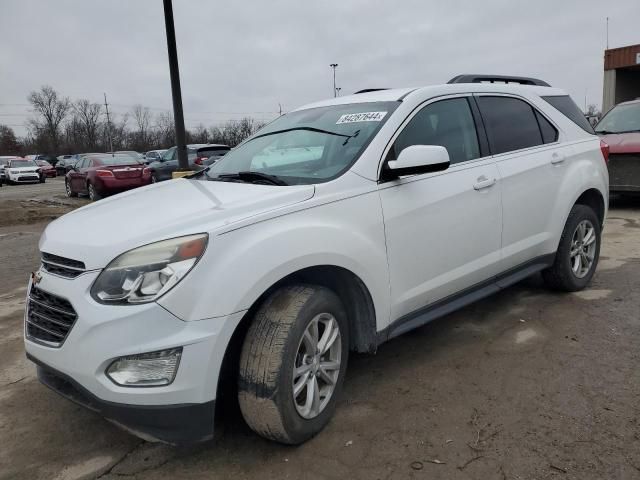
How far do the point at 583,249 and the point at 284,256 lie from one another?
10.9 ft

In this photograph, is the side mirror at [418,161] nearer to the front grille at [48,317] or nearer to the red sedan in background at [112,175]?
the front grille at [48,317]

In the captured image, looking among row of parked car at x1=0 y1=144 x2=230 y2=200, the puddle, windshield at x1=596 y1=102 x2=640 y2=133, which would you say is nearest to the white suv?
the puddle

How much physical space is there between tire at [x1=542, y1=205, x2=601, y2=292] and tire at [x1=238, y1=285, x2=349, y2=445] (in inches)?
103

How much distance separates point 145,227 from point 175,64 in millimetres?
7042

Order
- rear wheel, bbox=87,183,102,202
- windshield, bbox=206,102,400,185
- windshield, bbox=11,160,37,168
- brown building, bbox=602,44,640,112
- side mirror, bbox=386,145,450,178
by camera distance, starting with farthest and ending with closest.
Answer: windshield, bbox=11,160,37,168, brown building, bbox=602,44,640,112, rear wheel, bbox=87,183,102,202, windshield, bbox=206,102,400,185, side mirror, bbox=386,145,450,178

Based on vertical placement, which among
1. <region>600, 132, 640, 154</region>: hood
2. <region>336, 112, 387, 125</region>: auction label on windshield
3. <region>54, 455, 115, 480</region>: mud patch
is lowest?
<region>54, 455, 115, 480</region>: mud patch

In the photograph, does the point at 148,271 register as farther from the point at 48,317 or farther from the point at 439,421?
the point at 439,421

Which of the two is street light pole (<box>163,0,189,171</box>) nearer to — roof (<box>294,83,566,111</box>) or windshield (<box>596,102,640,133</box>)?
roof (<box>294,83,566,111</box>)

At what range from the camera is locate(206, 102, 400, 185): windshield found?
118 inches

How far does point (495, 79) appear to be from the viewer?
4.18 m

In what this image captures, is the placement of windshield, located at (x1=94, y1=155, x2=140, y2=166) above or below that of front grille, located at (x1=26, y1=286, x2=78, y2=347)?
above

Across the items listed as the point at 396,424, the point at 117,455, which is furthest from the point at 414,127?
the point at 117,455

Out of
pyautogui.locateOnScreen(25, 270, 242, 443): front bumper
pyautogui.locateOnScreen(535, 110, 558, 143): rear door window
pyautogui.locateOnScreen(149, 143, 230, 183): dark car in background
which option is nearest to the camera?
pyautogui.locateOnScreen(25, 270, 242, 443): front bumper

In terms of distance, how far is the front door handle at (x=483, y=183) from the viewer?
3428 mm
